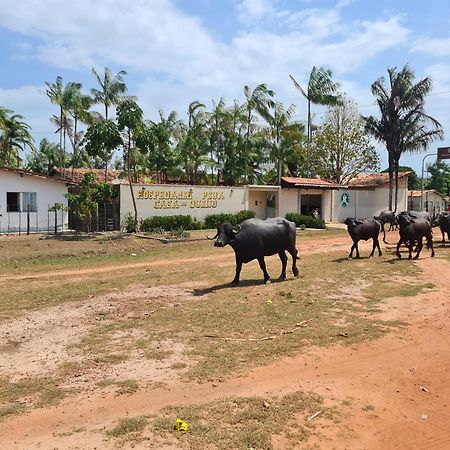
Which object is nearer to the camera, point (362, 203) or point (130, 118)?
point (130, 118)

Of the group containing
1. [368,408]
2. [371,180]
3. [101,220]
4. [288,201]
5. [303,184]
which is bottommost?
[368,408]

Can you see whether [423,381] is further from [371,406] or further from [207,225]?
[207,225]

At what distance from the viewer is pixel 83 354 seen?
7.14m

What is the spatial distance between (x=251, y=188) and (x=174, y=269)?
18779 mm

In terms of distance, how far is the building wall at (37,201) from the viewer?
24.4m

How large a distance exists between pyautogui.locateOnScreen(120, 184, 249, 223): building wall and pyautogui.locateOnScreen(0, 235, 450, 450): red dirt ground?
20676 millimetres

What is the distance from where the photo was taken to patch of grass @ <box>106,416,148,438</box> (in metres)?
4.89

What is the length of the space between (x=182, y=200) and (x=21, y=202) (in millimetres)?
8921

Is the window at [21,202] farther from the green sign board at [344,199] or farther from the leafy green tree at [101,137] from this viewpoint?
the green sign board at [344,199]

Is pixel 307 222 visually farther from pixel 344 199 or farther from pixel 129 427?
pixel 129 427

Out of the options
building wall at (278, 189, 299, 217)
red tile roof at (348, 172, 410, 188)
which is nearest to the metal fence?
building wall at (278, 189, 299, 217)

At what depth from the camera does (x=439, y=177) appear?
211 ft

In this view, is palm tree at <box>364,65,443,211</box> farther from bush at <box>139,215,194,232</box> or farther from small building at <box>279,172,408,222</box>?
bush at <box>139,215,194,232</box>

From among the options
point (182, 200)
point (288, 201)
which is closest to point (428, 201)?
point (288, 201)
